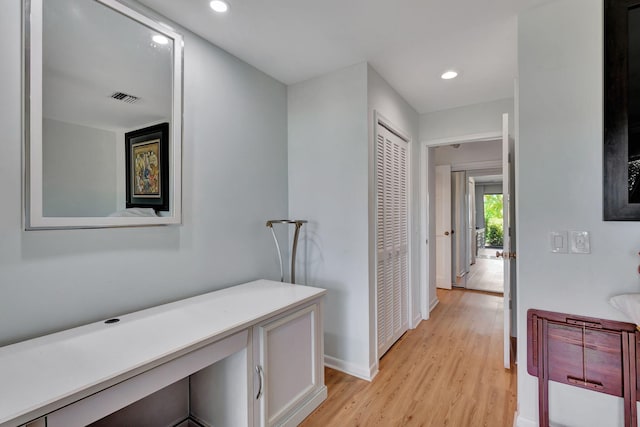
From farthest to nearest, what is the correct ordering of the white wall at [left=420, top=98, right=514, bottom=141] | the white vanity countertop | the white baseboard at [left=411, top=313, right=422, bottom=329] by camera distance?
the white baseboard at [left=411, top=313, right=422, bottom=329], the white wall at [left=420, top=98, right=514, bottom=141], the white vanity countertop

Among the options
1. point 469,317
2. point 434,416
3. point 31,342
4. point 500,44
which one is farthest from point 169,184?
point 469,317

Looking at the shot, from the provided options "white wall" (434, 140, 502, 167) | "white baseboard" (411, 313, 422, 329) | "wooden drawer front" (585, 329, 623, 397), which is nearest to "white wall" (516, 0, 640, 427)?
"wooden drawer front" (585, 329, 623, 397)

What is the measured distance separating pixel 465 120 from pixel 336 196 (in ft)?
6.39

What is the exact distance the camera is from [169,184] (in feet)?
5.83

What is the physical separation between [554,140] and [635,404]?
1.32 m

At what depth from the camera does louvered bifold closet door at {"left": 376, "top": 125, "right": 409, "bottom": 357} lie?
8.61 feet

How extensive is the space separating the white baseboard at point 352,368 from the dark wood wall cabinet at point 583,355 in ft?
3.66

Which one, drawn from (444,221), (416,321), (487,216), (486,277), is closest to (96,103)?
(416,321)

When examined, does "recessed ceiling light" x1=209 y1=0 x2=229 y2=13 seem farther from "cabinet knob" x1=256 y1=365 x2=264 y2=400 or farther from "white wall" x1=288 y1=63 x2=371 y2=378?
"cabinet knob" x1=256 y1=365 x2=264 y2=400

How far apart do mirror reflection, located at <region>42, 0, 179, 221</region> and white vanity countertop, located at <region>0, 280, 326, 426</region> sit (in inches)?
21.7

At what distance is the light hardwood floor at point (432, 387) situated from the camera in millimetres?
1889

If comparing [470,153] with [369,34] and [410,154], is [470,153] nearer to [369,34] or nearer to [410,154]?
[410,154]

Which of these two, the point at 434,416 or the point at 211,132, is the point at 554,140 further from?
the point at 211,132

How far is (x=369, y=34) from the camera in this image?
198cm
